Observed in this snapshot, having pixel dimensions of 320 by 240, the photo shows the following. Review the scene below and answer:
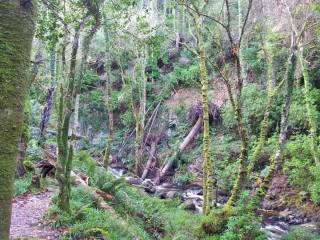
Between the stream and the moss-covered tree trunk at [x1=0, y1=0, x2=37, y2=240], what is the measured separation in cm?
1126

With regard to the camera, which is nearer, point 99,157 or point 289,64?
point 289,64

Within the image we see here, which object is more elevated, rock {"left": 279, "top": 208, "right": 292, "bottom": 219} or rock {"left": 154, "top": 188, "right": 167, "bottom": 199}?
rock {"left": 154, "top": 188, "right": 167, "bottom": 199}

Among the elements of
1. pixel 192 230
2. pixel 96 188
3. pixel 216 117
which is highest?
pixel 216 117

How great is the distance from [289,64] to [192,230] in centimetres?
544

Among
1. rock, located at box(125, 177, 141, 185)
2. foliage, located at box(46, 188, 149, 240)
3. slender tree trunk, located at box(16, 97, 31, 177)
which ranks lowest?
rock, located at box(125, 177, 141, 185)

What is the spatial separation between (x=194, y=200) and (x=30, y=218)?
9.74 meters

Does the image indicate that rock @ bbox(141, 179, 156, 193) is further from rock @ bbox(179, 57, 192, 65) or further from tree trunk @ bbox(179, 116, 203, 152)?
rock @ bbox(179, 57, 192, 65)

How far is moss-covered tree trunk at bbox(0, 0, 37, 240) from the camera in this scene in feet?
5.63

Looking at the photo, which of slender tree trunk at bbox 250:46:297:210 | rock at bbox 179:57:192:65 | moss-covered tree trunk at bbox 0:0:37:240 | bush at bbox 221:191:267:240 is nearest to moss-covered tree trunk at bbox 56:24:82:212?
bush at bbox 221:191:267:240

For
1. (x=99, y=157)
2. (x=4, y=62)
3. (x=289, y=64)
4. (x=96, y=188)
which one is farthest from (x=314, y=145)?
(x=99, y=157)

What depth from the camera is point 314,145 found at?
1417 cm

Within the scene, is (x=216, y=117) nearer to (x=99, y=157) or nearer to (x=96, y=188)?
(x=99, y=157)

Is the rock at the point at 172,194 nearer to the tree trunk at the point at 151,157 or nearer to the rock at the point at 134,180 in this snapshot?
the rock at the point at 134,180

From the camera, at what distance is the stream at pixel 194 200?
12758 mm
